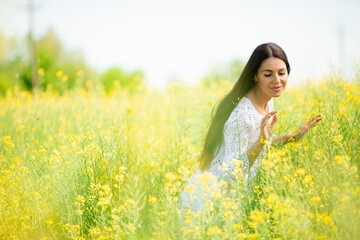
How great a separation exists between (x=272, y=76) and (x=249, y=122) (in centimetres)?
49

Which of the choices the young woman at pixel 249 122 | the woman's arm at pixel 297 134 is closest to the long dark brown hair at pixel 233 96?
the young woman at pixel 249 122

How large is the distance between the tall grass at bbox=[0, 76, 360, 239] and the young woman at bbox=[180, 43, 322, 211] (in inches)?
6.6

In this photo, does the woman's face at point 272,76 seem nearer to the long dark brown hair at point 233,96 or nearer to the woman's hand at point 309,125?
the long dark brown hair at point 233,96

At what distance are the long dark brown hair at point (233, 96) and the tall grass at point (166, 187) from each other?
0.24 metres

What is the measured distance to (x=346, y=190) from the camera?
6.63 ft

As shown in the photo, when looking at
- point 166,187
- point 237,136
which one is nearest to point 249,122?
point 237,136

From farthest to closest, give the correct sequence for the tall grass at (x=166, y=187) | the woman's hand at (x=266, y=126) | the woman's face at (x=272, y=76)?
the woman's face at (x=272, y=76) → the woman's hand at (x=266, y=126) → the tall grass at (x=166, y=187)

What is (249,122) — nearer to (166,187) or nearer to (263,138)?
(263,138)

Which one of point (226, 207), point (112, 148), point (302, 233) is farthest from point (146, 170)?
point (302, 233)

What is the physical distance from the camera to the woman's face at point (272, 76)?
3023mm

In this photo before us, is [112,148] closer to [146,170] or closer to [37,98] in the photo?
[146,170]

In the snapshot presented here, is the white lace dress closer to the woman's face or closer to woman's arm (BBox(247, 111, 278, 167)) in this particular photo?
woman's arm (BBox(247, 111, 278, 167))

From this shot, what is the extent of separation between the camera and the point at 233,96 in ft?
10.6

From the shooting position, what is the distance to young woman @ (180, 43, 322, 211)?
2752 millimetres
